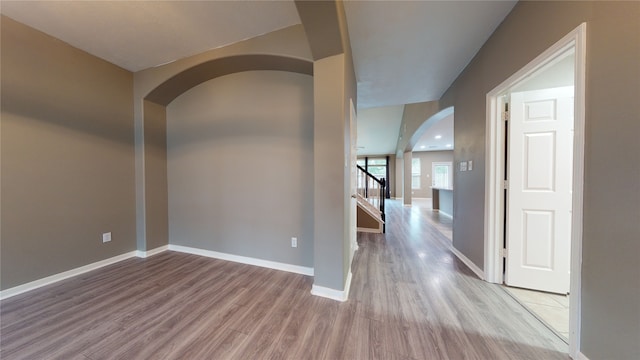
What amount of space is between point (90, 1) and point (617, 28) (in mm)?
3754

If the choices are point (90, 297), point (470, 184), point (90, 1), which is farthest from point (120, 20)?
point (470, 184)

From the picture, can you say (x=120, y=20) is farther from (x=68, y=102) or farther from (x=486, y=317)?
(x=486, y=317)

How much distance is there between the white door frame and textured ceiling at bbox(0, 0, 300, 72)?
6.70ft

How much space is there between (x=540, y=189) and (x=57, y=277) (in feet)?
17.1

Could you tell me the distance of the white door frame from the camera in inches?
48.7

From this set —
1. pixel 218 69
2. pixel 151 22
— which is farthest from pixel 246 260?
pixel 151 22

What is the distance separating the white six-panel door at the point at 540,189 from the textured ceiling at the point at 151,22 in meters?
2.51

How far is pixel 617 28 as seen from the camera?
3.49ft

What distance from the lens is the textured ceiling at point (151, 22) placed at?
1.84 meters

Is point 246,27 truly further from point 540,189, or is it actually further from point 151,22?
point 540,189

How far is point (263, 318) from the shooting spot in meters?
1.67

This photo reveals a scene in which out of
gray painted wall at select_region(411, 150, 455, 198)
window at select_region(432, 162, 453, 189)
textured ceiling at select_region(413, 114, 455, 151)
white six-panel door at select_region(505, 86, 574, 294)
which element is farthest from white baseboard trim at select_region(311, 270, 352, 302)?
window at select_region(432, 162, 453, 189)

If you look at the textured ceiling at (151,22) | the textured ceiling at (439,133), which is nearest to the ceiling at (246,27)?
the textured ceiling at (151,22)

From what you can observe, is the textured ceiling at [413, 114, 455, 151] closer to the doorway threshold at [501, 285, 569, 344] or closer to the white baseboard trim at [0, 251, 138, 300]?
the doorway threshold at [501, 285, 569, 344]
